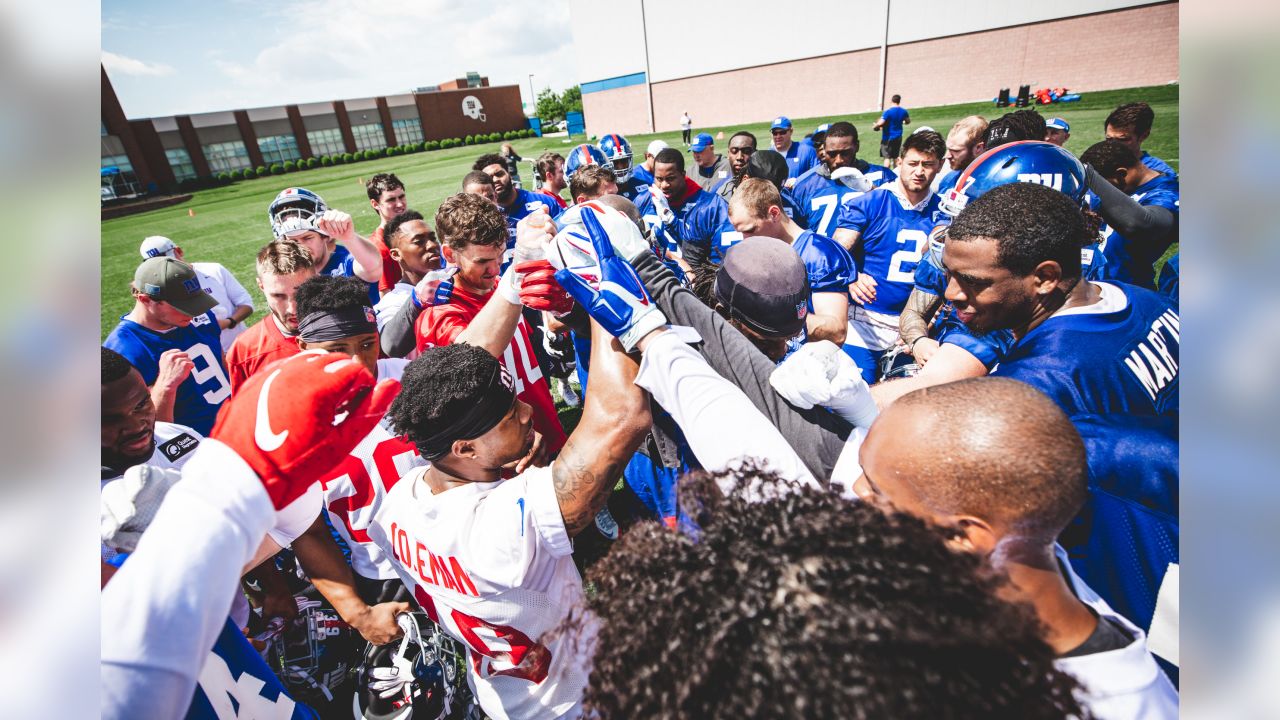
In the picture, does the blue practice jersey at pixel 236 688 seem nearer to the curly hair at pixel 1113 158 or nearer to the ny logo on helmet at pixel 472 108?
the curly hair at pixel 1113 158

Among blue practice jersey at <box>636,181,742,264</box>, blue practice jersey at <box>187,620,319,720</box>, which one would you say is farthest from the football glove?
blue practice jersey at <box>636,181,742,264</box>

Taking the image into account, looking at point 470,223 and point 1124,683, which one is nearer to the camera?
point 1124,683

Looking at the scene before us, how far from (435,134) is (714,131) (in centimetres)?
3280

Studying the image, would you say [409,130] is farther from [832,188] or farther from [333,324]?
[333,324]

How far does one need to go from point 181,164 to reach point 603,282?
58.6 m

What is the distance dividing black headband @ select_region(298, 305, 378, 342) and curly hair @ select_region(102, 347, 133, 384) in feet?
2.37

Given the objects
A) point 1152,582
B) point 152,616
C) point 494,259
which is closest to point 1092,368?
point 1152,582

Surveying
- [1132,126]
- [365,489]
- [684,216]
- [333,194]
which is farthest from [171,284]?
[333,194]

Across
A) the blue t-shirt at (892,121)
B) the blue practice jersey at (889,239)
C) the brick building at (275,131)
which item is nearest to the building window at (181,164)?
the brick building at (275,131)

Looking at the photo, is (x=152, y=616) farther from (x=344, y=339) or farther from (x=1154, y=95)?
(x=1154, y=95)

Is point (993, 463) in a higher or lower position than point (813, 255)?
higher

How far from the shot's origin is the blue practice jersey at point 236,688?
1.60 metres

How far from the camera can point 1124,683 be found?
1.05 metres

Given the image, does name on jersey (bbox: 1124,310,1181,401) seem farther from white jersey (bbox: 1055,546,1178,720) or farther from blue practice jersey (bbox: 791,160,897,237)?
blue practice jersey (bbox: 791,160,897,237)
